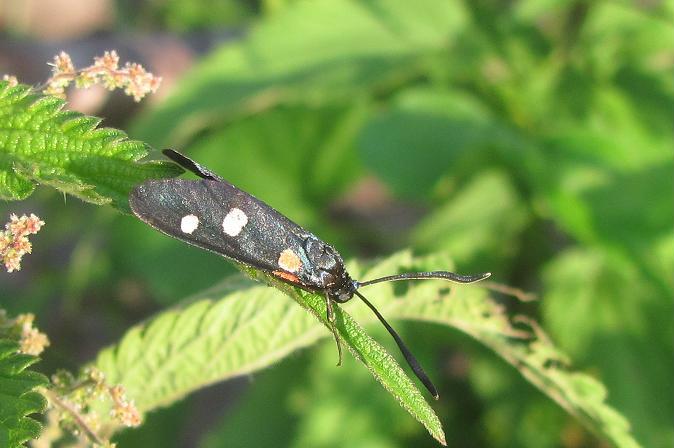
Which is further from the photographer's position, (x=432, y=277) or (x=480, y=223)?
(x=480, y=223)

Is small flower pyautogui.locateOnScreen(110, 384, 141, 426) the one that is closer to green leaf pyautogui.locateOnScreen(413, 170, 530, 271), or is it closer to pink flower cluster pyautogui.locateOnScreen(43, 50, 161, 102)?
pink flower cluster pyautogui.locateOnScreen(43, 50, 161, 102)

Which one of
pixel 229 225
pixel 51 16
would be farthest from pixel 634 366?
pixel 51 16

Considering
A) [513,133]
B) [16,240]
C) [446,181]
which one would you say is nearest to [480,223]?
[446,181]

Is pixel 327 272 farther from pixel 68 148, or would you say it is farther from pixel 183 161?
pixel 68 148

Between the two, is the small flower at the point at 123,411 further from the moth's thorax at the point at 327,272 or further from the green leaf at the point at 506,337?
the green leaf at the point at 506,337

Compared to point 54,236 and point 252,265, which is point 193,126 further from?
point 252,265

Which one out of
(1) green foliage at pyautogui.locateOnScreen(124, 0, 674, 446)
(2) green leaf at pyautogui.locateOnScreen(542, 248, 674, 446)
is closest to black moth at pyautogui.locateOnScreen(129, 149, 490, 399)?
(1) green foliage at pyautogui.locateOnScreen(124, 0, 674, 446)
